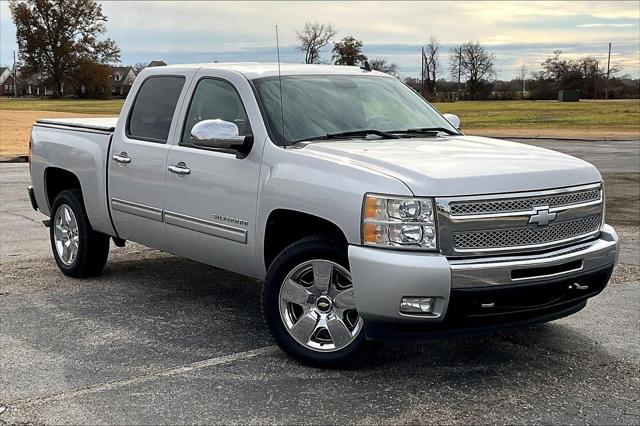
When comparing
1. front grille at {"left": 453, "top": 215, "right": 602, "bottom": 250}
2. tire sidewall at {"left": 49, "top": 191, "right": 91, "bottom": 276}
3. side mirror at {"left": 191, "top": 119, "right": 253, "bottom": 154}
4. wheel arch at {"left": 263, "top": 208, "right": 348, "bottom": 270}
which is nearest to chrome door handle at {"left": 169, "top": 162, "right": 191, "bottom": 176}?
side mirror at {"left": 191, "top": 119, "right": 253, "bottom": 154}

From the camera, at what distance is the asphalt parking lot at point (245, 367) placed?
4.30 meters

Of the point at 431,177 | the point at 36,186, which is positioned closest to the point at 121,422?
the point at 431,177

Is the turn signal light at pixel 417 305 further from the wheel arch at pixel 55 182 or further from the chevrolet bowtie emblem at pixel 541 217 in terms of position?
the wheel arch at pixel 55 182

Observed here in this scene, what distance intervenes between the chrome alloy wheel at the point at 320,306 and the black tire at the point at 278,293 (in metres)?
0.03

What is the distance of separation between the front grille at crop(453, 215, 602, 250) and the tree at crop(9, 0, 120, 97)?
4319 inches

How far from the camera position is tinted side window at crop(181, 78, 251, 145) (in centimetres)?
578

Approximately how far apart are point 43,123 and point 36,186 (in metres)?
0.60

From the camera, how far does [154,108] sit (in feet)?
21.3

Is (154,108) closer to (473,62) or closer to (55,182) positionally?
(55,182)

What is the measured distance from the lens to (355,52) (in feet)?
325

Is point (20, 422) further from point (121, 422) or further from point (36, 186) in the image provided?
point (36, 186)

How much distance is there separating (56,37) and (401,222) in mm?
111166

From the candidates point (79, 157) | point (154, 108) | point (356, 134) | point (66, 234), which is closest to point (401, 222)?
point (356, 134)

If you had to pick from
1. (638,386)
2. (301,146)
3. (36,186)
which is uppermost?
(301,146)
